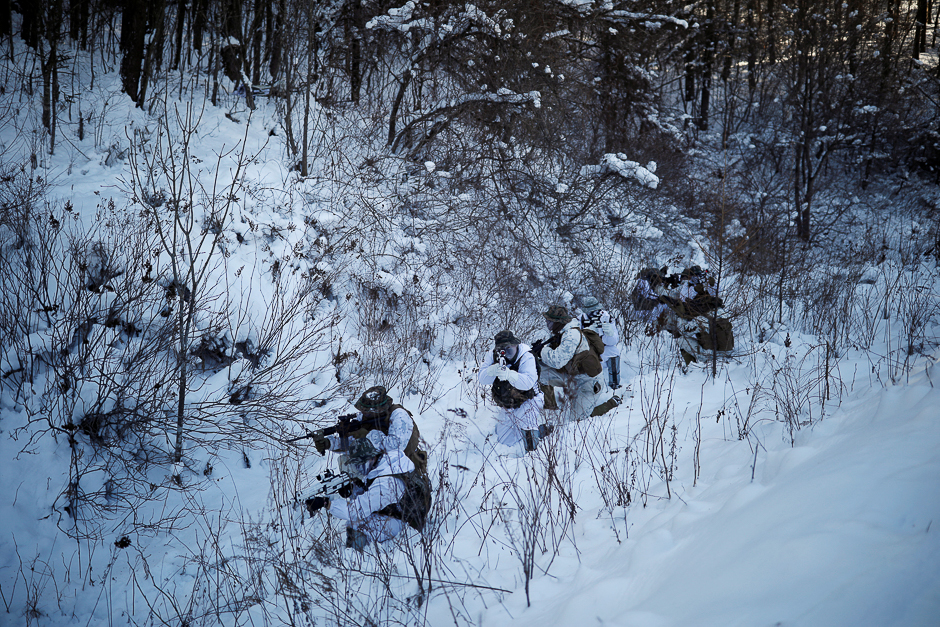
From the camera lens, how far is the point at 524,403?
4980 millimetres

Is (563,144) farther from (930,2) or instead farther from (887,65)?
(930,2)

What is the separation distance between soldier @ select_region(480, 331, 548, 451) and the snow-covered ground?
0.84 feet

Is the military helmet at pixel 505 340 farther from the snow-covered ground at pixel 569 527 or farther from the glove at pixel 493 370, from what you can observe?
the snow-covered ground at pixel 569 527

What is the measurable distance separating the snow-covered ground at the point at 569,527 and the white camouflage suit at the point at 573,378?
294 mm

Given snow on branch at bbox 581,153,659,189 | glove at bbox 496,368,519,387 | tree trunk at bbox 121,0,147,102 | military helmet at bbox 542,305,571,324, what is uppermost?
tree trunk at bbox 121,0,147,102

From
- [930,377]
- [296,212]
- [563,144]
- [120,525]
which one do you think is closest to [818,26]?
[563,144]

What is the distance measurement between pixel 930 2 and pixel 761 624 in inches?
999

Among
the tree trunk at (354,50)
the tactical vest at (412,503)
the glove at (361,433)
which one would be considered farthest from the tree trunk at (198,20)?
the tactical vest at (412,503)

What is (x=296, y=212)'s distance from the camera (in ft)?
25.0

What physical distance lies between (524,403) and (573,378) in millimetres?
691

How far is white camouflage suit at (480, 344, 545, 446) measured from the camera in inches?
191

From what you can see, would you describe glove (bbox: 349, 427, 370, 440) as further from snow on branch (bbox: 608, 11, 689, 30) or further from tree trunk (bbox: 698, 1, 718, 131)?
tree trunk (bbox: 698, 1, 718, 131)

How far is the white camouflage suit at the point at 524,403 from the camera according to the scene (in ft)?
15.9

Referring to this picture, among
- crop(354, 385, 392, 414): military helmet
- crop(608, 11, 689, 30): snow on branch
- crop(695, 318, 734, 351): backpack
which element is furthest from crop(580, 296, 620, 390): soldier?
crop(608, 11, 689, 30): snow on branch
